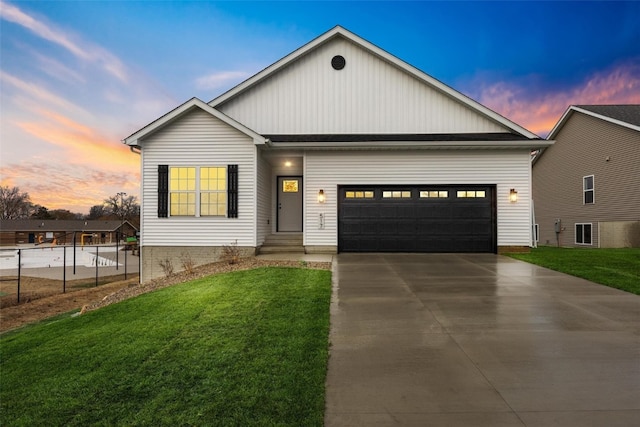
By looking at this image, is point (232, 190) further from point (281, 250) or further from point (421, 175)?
point (421, 175)

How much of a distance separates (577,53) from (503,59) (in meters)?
5.63

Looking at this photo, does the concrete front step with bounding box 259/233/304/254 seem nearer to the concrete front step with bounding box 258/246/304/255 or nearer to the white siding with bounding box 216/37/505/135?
the concrete front step with bounding box 258/246/304/255

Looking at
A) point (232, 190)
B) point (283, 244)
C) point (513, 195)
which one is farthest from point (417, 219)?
point (232, 190)

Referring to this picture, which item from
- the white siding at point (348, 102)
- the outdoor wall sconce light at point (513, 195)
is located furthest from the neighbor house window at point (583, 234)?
the white siding at point (348, 102)

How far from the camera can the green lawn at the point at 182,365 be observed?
2.65 meters

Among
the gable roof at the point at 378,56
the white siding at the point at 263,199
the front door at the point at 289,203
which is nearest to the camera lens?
the white siding at the point at 263,199

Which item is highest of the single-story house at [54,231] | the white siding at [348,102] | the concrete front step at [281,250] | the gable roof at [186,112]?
the white siding at [348,102]

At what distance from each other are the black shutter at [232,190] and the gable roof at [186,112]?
4.18 feet

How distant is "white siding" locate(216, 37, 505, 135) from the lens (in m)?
12.5

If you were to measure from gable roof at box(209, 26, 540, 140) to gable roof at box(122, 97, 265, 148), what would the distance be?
6.79ft

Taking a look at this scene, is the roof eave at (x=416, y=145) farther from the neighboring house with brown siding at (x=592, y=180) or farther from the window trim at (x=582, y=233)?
the window trim at (x=582, y=233)

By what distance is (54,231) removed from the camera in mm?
62281

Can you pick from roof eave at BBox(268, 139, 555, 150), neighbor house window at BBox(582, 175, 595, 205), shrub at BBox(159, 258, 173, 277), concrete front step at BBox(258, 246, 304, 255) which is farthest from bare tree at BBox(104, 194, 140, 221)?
neighbor house window at BBox(582, 175, 595, 205)

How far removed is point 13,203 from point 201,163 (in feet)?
285
